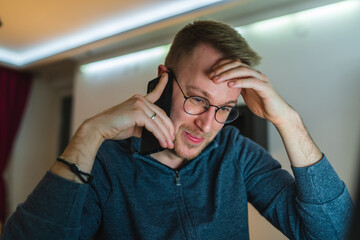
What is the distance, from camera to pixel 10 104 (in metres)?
3.19

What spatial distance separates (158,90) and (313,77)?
1.02 metres

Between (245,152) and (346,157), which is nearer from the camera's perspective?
(245,152)

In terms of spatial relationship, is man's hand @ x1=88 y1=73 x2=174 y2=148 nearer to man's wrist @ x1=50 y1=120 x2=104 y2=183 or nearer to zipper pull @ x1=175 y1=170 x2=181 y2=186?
man's wrist @ x1=50 y1=120 x2=104 y2=183

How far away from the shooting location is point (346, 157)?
126 cm

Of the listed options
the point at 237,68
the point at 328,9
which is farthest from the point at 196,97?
the point at 328,9

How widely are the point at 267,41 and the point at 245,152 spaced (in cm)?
89

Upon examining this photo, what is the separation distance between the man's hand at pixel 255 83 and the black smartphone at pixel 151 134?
15 centimetres

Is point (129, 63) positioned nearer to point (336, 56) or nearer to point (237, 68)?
point (237, 68)

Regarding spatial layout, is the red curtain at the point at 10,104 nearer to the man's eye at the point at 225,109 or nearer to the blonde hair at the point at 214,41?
the blonde hair at the point at 214,41

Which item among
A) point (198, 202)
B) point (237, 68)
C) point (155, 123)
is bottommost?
point (198, 202)

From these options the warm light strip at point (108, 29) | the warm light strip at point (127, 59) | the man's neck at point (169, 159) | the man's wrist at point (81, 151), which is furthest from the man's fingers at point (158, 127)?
the warm light strip at point (108, 29)

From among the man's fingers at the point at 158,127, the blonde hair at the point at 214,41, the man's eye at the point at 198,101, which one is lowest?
the man's fingers at the point at 158,127

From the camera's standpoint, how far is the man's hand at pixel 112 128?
2.06ft

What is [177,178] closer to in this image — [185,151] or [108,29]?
[185,151]
